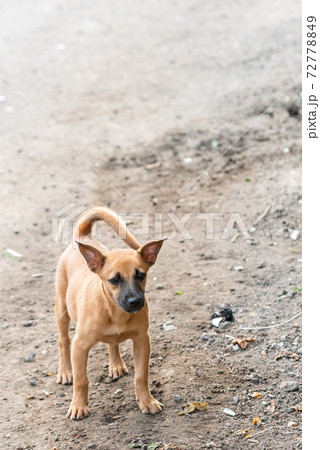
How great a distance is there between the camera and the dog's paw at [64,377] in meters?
5.47

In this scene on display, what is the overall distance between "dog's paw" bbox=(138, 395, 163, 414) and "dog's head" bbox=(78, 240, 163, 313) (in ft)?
2.90

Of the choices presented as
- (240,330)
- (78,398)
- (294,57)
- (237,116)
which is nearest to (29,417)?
(78,398)

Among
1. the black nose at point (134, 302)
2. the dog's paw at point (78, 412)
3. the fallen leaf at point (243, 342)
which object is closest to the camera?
the black nose at point (134, 302)

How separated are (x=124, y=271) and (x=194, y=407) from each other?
1.26 m

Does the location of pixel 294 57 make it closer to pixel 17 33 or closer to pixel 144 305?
pixel 17 33

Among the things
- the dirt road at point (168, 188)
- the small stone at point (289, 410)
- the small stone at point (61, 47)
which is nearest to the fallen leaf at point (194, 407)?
the dirt road at point (168, 188)

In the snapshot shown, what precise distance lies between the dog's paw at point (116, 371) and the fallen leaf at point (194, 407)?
83 centimetres

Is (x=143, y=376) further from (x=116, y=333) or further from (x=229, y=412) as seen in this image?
(x=229, y=412)

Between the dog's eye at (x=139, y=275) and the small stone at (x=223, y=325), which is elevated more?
the dog's eye at (x=139, y=275)

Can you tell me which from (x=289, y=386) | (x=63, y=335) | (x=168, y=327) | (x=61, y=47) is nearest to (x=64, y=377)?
(x=63, y=335)

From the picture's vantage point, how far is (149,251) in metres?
4.83

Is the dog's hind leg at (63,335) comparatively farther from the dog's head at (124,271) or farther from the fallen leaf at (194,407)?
the fallen leaf at (194,407)

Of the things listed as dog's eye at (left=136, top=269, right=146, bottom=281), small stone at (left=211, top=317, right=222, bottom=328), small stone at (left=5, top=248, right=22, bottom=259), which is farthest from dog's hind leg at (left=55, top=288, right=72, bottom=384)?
small stone at (left=5, top=248, right=22, bottom=259)

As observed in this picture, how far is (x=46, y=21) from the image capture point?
14.6m
